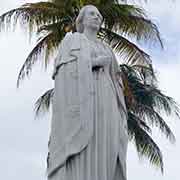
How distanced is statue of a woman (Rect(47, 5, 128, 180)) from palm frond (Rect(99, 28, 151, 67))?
38.1 feet

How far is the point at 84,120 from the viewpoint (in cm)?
958

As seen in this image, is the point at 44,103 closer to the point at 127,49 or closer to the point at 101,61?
the point at 127,49

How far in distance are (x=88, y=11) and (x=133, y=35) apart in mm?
12398

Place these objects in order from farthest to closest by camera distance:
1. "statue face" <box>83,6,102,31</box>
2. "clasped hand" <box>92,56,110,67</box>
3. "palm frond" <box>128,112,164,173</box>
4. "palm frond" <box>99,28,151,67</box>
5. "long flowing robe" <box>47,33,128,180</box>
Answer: "palm frond" <box>128,112,164,173</box>, "palm frond" <box>99,28,151,67</box>, "statue face" <box>83,6,102,31</box>, "clasped hand" <box>92,56,110,67</box>, "long flowing robe" <box>47,33,128,180</box>

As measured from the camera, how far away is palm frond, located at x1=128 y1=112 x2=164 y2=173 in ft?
81.3

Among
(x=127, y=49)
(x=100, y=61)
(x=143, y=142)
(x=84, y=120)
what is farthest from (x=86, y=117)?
(x=143, y=142)

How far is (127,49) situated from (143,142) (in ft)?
14.0

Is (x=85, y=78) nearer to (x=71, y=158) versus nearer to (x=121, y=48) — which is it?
(x=71, y=158)

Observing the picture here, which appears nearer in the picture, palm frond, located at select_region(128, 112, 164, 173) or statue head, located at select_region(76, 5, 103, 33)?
statue head, located at select_region(76, 5, 103, 33)

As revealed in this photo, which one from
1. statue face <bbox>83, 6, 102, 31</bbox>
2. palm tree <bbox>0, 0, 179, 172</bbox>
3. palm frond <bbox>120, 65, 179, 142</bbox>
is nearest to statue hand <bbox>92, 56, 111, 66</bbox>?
statue face <bbox>83, 6, 102, 31</bbox>

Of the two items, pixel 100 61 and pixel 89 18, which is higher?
pixel 89 18

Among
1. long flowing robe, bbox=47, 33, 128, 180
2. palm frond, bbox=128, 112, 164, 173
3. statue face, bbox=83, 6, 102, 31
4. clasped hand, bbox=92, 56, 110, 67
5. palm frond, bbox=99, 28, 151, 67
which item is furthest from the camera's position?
palm frond, bbox=128, 112, 164, 173

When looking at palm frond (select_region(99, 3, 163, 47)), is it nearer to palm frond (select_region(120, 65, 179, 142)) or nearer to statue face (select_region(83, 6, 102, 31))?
palm frond (select_region(120, 65, 179, 142))

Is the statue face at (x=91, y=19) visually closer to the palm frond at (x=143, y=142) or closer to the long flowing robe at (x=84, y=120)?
the long flowing robe at (x=84, y=120)
